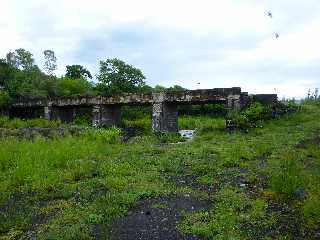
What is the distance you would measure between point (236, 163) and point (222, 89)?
13.2 metres

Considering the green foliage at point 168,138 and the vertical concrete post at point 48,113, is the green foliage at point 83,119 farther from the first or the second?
the green foliage at point 168,138

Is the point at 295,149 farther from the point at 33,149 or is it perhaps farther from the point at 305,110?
the point at 305,110

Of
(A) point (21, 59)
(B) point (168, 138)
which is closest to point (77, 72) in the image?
(A) point (21, 59)

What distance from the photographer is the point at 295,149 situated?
60.0 feet

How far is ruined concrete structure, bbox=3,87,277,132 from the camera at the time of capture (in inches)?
1113

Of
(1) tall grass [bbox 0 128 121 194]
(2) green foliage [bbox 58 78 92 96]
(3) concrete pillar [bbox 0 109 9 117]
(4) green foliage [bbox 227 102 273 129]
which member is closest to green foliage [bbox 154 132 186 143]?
(4) green foliage [bbox 227 102 273 129]

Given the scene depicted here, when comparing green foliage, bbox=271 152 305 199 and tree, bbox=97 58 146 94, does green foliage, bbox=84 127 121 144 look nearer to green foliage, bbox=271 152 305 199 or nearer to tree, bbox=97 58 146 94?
green foliage, bbox=271 152 305 199

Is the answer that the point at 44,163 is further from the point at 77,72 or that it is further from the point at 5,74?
the point at 77,72

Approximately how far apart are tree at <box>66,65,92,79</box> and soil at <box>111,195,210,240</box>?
219ft

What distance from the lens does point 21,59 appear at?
6147cm

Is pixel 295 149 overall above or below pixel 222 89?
below

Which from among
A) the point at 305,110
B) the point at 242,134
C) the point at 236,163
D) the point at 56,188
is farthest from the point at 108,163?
the point at 305,110

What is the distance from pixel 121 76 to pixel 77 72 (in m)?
20.6

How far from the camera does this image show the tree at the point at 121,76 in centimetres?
5797
